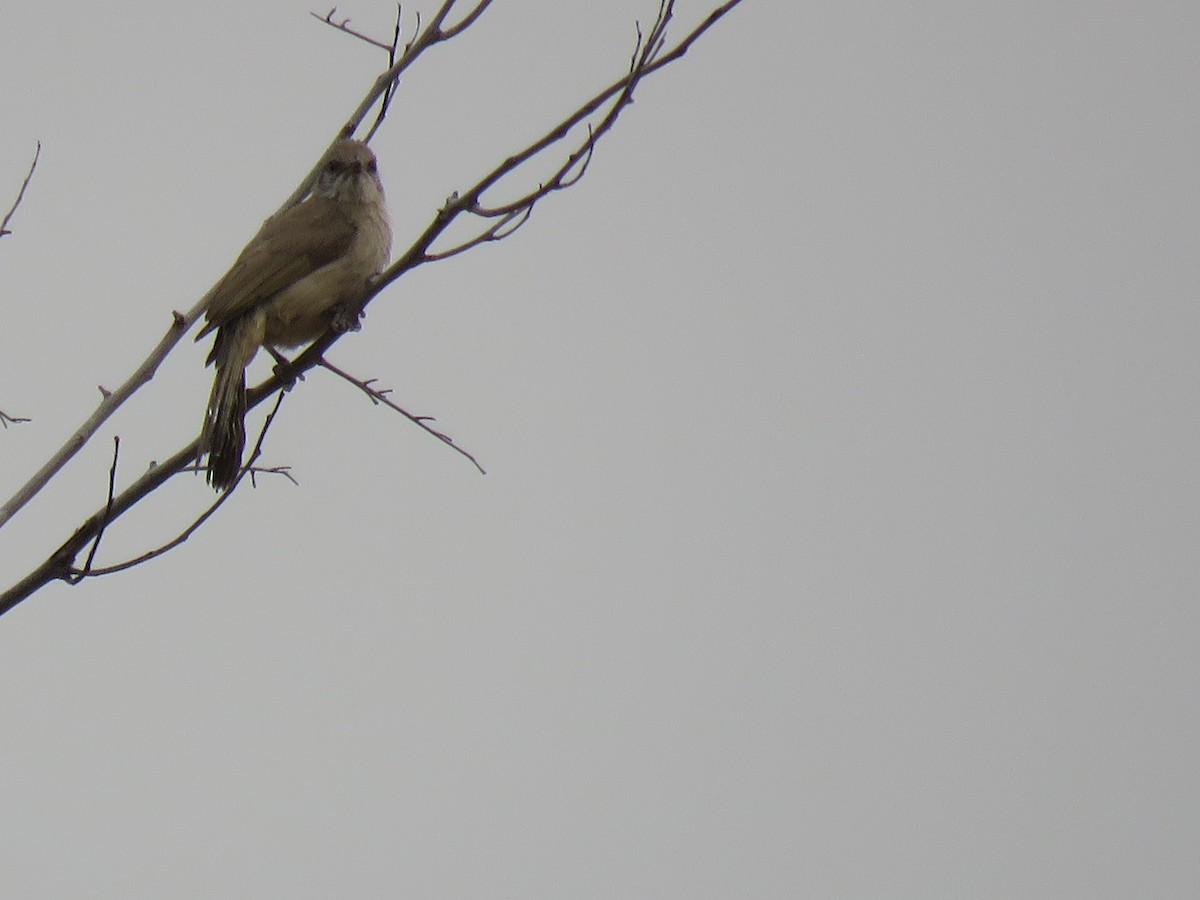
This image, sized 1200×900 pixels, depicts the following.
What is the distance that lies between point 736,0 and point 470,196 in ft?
2.10

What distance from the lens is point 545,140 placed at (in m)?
2.54

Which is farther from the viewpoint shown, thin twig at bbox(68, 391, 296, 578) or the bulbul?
the bulbul

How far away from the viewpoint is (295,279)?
478cm

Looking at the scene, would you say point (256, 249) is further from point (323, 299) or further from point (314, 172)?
point (314, 172)

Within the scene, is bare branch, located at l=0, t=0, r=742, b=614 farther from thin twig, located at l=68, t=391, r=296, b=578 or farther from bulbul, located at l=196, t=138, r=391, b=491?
bulbul, located at l=196, t=138, r=391, b=491

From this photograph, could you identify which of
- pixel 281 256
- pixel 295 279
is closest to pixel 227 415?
pixel 295 279

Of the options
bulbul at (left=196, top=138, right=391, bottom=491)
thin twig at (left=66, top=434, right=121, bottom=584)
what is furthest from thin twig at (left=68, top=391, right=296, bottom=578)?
bulbul at (left=196, top=138, right=391, bottom=491)

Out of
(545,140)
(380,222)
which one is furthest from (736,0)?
(380,222)

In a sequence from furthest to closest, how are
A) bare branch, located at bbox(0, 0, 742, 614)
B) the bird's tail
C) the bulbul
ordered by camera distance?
1. the bulbul
2. the bird's tail
3. bare branch, located at bbox(0, 0, 742, 614)

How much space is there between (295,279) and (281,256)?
0.43ft

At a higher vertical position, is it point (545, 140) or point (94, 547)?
point (545, 140)

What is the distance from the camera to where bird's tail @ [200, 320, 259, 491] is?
3.69m

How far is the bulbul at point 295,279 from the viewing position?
4656mm

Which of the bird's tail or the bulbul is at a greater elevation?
the bulbul
